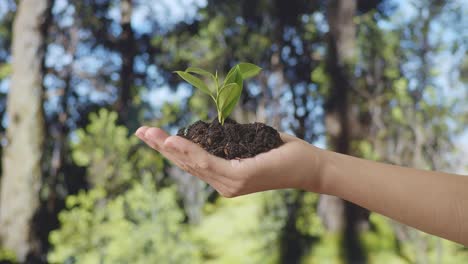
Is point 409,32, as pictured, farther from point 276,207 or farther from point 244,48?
point 276,207

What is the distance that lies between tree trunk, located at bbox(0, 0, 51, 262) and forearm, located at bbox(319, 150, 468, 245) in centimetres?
212

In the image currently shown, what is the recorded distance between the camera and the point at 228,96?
105 centimetres

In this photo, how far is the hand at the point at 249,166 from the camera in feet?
2.61

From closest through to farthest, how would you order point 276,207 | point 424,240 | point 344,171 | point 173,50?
point 344,171 → point 424,240 → point 276,207 → point 173,50

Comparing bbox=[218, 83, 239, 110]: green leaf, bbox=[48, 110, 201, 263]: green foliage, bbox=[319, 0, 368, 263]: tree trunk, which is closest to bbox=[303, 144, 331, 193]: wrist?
bbox=[218, 83, 239, 110]: green leaf

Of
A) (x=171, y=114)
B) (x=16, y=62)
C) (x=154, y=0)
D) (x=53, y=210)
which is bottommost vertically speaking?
(x=53, y=210)

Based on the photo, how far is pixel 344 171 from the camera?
2.70ft

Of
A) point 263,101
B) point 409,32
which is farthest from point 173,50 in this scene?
point 409,32

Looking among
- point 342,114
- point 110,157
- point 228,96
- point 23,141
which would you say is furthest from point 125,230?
point 228,96

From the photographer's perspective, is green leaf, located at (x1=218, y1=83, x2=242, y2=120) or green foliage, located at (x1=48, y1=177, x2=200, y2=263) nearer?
green leaf, located at (x1=218, y1=83, x2=242, y2=120)

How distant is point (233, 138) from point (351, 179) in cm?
25

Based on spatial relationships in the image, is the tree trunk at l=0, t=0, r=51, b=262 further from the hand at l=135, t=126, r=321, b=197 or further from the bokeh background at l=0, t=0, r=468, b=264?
the hand at l=135, t=126, r=321, b=197

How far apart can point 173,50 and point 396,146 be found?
1245 mm

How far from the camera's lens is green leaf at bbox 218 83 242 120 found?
1.02 metres
